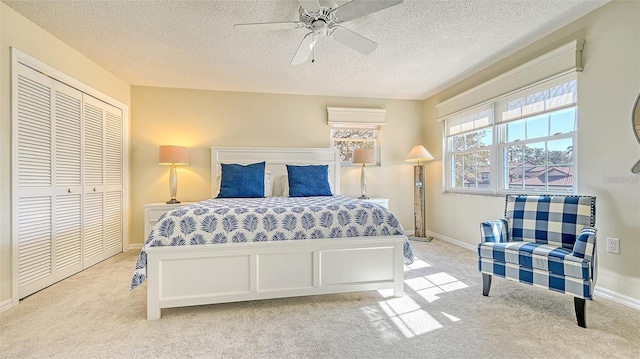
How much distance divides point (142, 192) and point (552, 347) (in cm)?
473

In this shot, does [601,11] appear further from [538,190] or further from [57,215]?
[57,215]

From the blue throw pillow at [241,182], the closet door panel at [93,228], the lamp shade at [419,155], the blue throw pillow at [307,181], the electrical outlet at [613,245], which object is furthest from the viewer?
the lamp shade at [419,155]

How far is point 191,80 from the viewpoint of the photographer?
155 inches

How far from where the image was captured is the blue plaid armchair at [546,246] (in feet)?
6.20

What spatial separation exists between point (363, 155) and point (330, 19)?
250 centimetres

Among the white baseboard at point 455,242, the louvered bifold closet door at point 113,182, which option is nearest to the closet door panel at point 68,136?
the louvered bifold closet door at point 113,182

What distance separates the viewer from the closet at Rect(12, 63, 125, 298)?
243 centimetres

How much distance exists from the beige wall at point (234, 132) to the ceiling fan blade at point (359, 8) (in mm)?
2583

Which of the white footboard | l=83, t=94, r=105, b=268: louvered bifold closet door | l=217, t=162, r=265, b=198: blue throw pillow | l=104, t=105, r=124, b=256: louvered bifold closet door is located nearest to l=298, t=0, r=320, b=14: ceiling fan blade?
the white footboard

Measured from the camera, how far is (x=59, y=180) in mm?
2846

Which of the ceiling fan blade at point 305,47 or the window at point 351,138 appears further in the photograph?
the window at point 351,138

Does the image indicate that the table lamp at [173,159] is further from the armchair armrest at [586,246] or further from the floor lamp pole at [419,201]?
the armchair armrest at [586,246]

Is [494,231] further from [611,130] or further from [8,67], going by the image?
[8,67]

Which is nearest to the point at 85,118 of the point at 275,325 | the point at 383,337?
the point at 275,325
